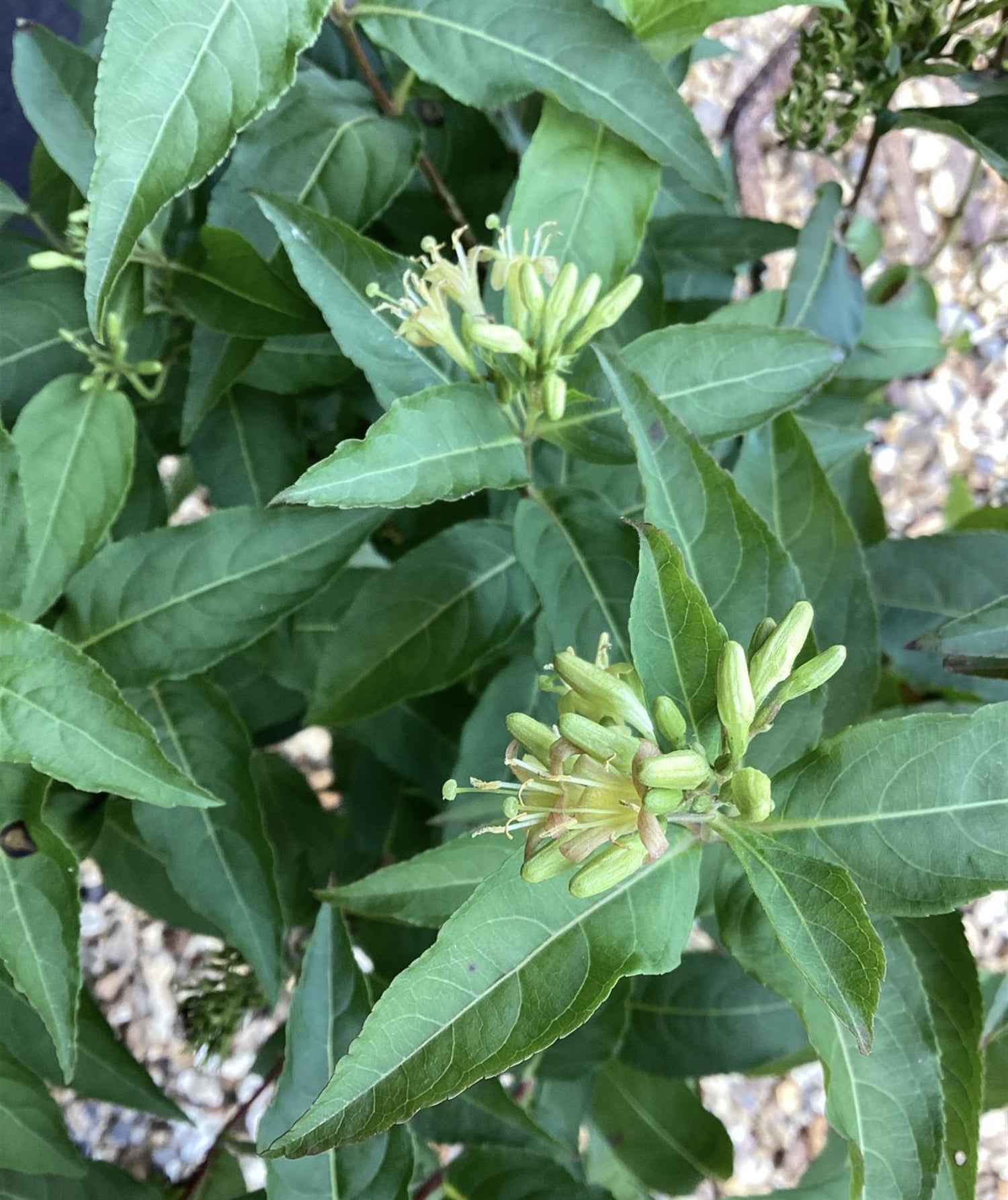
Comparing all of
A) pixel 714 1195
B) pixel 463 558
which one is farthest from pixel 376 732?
pixel 714 1195

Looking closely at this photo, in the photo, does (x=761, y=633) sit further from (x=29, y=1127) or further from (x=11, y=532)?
(x=29, y=1127)

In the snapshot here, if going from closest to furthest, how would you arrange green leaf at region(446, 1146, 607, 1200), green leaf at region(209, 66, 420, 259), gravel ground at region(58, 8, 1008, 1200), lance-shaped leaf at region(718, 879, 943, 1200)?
lance-shaped leaf at region(718, 879, 943, 1200) < green leaf at region(209, 66, 420, 259) < green leaf at region(446, 1146, 607, 1200) < gravel ground at region(58, 8, 1008, 1200)

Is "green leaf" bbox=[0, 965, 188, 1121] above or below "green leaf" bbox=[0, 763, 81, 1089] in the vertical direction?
below

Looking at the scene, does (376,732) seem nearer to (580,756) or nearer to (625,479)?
(625,479)

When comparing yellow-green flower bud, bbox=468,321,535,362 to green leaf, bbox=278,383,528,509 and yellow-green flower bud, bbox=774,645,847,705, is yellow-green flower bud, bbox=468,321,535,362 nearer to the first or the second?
green leaf, bbox=278,383,528,509

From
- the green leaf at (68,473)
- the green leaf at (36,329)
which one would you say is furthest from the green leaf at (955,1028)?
the green leaf at (36,329)

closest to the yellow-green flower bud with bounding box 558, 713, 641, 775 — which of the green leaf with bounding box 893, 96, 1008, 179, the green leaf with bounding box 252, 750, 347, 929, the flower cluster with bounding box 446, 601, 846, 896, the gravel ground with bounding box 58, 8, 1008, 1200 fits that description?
the flower cluster with bounding box 446, 601, 846, 896
